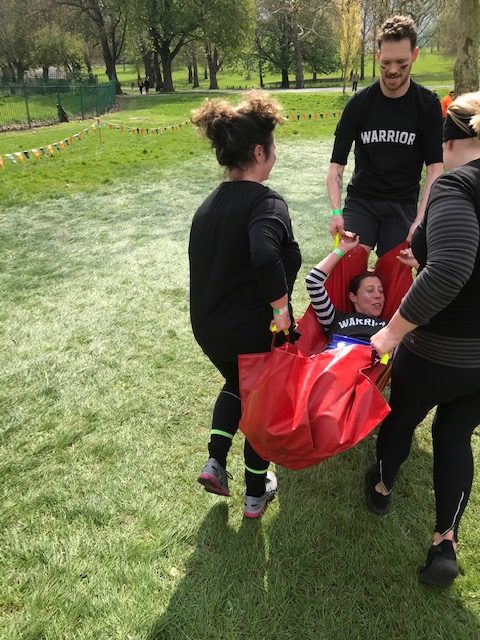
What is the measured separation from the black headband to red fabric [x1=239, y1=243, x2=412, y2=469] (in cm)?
86

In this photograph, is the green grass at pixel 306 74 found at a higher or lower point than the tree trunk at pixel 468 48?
higher

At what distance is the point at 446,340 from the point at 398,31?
6.05 ft

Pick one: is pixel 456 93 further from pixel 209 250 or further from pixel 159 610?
pixel 159 610

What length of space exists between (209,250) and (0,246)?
5017 millimetres

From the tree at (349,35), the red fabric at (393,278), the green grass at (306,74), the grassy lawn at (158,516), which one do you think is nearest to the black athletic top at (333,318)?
the red fabric at (393,278)

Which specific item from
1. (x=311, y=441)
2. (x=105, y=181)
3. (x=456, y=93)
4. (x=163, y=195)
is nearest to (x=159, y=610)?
(x=311, y=441)

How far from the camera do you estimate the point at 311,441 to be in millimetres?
1840

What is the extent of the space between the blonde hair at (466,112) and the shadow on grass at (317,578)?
68.8 inches

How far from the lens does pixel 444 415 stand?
2.08 metres

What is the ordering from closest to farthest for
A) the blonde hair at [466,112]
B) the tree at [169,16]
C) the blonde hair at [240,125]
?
the blonde hair at [466,112] → the blonde hair at [240,125] → the tree at [169,16]

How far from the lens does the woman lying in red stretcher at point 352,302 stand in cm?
270

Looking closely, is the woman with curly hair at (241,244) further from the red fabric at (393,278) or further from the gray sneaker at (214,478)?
the red fabric at (393,278)

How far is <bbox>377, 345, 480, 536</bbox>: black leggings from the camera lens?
1934mm

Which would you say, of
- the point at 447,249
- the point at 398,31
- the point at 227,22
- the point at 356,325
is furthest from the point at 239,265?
the point at 227,22
